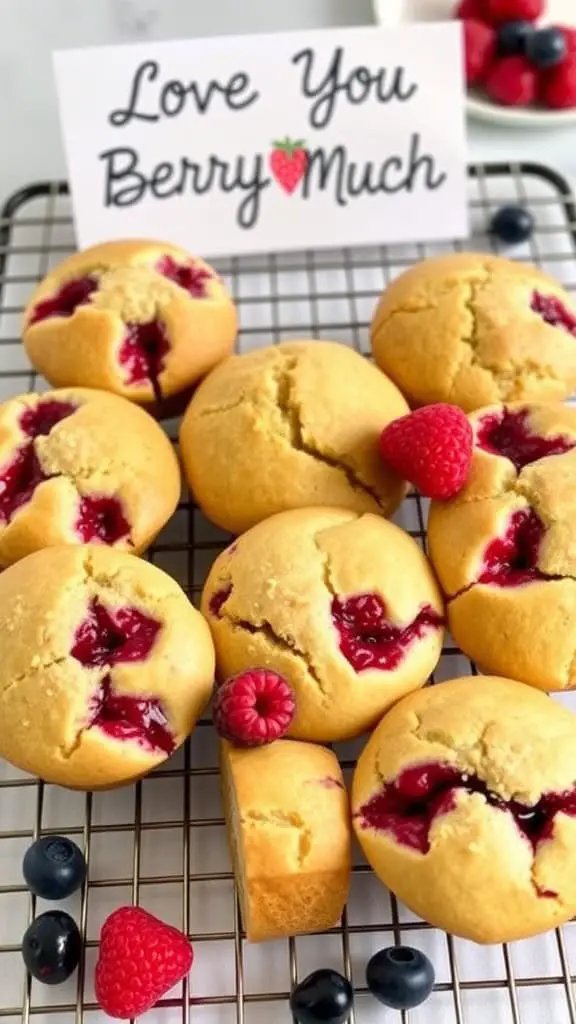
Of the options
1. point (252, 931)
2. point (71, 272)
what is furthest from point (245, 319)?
point (252, 931)

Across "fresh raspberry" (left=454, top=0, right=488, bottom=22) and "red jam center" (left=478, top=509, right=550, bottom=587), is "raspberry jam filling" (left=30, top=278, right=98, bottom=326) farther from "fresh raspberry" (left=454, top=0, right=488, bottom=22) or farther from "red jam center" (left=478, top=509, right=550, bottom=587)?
"fresh raspberry" (left=454, top=0, right=488, bottom=22)

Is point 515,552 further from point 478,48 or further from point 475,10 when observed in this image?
point 475,10

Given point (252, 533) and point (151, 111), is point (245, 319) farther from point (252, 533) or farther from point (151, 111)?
point (252, 533)

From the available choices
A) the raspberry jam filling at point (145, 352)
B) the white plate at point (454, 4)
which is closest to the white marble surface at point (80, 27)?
the white plate at point (454, 4)

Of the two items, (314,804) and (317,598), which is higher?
(317,598)

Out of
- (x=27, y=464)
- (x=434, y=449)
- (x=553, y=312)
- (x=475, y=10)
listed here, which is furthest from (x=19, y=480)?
(x=475, y=10)
